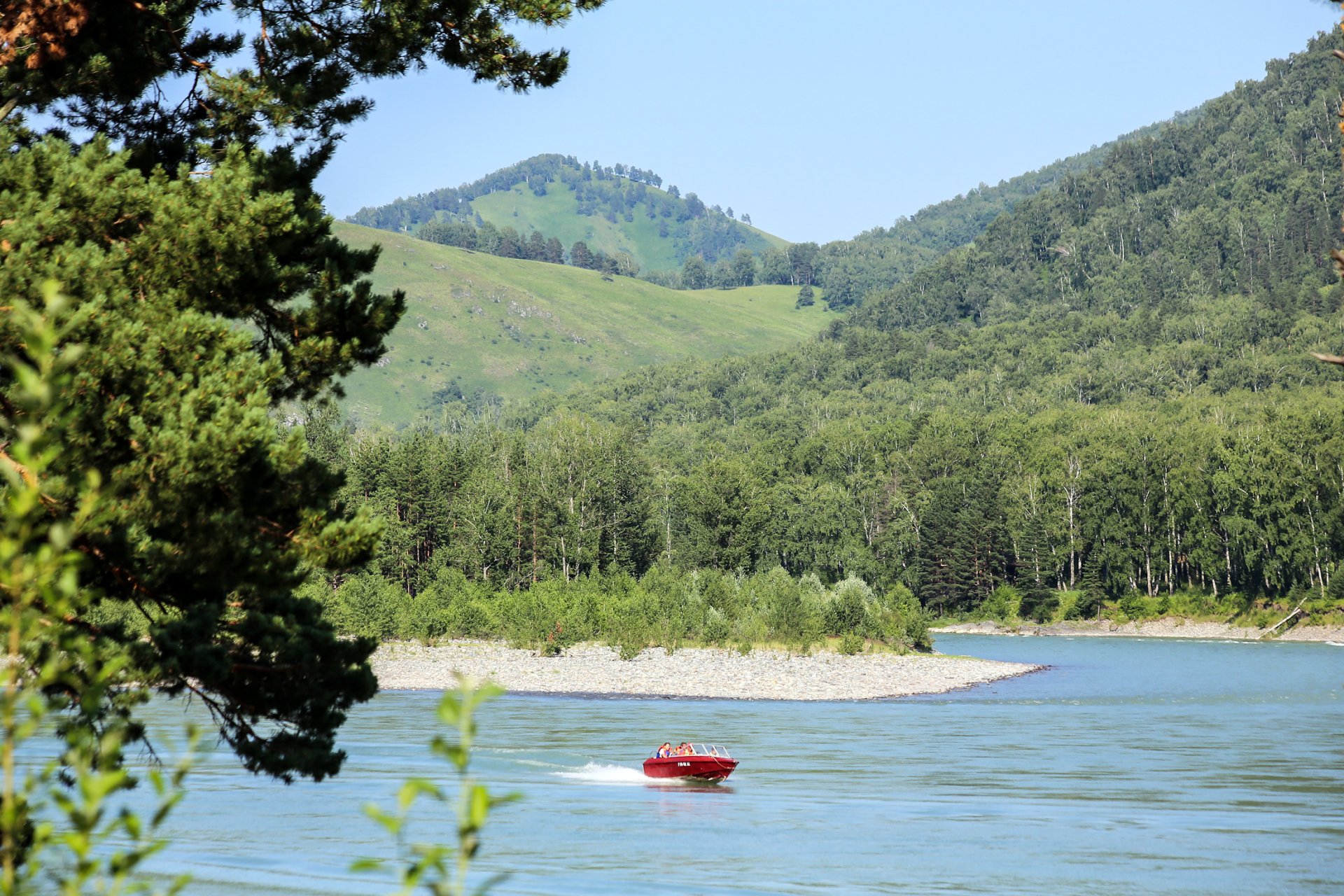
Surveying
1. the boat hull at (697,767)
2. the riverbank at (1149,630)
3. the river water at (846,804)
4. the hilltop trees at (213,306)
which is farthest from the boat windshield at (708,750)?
the riverbank at (1149,630)

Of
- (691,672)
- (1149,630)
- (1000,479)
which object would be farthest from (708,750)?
(1000,479)

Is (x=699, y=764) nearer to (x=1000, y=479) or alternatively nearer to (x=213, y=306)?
(x=213, y=306)

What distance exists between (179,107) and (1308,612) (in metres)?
88.8

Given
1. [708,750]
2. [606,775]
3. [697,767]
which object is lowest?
[606,775]

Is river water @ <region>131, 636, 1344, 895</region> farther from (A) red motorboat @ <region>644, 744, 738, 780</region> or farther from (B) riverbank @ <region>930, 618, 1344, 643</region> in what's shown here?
(B) riverbank @ <region>930, 618, 1344, 643</region>

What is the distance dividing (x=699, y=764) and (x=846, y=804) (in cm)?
405

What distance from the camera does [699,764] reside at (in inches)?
1128

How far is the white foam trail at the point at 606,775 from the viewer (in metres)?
29.9

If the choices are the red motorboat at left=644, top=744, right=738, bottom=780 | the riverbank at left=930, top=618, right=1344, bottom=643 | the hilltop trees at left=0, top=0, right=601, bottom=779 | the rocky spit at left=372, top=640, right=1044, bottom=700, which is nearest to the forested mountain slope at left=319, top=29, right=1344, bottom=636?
the riverbank at left=930, top=618, right=1344, bottom=643

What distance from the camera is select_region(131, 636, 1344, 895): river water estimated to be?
20.1 metres

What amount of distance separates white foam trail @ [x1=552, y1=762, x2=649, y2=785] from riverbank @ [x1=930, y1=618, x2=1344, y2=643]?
6761 cm

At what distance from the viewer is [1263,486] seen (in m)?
96.4

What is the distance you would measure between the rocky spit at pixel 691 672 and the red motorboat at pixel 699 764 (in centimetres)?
1586

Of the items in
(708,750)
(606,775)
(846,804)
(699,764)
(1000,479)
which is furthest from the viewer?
(1000,479)
